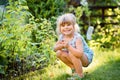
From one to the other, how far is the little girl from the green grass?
323 mm

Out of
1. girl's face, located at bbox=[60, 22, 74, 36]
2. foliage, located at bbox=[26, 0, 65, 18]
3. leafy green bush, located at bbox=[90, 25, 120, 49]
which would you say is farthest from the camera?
leafy green bush, located at bbox=[90, 25, 120, 49]

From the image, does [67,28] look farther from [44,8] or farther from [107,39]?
[107,39]

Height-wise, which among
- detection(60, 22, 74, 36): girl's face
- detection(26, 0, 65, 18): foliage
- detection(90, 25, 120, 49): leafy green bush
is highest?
detection(60, 22, 74, 36): girl's face

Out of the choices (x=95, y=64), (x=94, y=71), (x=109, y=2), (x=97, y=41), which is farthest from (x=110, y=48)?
(x=109, y=2)

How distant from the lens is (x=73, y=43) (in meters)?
4.71

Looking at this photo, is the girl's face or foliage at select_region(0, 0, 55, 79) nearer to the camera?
foliage at select_region(0, 0, 55, 79)

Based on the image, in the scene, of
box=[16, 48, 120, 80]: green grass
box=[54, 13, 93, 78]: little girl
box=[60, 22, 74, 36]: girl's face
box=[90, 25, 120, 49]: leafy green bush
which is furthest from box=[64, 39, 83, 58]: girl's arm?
box=[90, 25, 120, 49]: leafy green bush

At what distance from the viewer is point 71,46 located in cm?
459

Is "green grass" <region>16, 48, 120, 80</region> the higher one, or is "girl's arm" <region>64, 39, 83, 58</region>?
"girl's arm" <region>64, 39, 83, 58</region>

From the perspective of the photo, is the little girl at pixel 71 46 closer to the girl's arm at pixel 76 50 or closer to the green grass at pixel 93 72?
the girl's arm at pixel 76 50

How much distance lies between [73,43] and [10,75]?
3.99ft

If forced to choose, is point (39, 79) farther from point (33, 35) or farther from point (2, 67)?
point (33, 35)

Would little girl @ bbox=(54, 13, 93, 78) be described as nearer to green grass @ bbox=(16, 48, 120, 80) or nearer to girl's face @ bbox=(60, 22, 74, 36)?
girl's face @ bbox=(60, 22, 74, 36)

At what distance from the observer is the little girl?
4.60m
